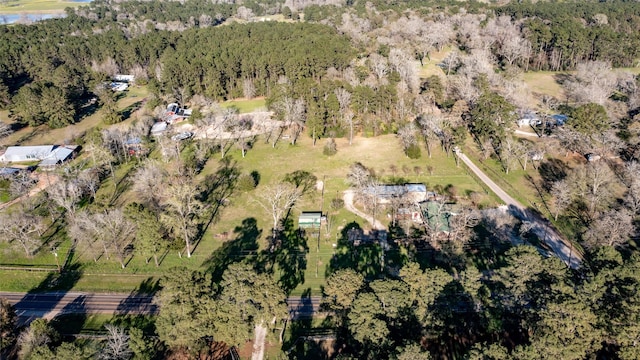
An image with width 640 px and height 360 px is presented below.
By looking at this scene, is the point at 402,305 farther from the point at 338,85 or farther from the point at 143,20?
the point at 143,20

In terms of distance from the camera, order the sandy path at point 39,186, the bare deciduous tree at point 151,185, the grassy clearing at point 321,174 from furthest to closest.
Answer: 1. the sandy path at point 39,186
2. the bare deciduous tree at point 151,185
3. the grassy clearing at point 321,174

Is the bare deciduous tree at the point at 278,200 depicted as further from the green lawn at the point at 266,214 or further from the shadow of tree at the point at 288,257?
the shadow of tree at the point at 288,257

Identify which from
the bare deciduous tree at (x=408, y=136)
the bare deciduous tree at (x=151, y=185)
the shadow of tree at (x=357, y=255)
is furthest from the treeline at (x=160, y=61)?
the shadow of tree at (x=357, y=255)

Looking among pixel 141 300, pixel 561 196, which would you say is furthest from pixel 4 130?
pixel 561 196

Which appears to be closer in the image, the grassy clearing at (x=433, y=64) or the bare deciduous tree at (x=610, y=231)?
the bare deciduous tree at (x=610, y=231)

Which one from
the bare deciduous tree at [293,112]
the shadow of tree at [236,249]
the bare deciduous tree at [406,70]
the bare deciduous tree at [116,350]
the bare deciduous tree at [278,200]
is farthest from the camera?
the bare deciduous tree at [406,70]

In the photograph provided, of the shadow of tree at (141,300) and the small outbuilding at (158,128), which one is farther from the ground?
the small outbuilding at (158,128)

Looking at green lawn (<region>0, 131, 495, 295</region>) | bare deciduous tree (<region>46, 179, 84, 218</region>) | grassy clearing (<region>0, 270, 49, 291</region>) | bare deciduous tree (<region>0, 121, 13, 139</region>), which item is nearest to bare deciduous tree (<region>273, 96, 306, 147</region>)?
green lawn (<region>0, 131, 495, 295</region>)

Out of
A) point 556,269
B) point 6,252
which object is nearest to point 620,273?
point 556,269
